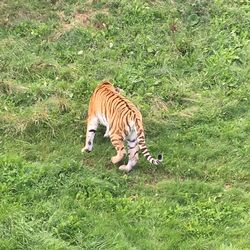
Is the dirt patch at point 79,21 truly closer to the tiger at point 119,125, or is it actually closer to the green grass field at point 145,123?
the green grass field at point 145,123

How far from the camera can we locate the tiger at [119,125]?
7547mm

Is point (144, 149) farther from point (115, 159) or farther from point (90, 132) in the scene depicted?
point (90, 132)

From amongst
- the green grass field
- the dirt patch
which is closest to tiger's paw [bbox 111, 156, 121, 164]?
the green grass field

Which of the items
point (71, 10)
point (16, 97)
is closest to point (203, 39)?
point (71, 10)

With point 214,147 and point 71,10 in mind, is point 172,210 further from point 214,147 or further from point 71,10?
point 71,10

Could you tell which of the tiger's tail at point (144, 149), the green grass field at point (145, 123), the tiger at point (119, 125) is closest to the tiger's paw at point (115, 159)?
the tiger at point (119, 125)

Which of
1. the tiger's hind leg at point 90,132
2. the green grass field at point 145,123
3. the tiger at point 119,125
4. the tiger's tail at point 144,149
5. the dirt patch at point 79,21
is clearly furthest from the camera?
Result: the dirt patch at point 79,21

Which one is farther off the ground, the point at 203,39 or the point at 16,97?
the point at 203,39

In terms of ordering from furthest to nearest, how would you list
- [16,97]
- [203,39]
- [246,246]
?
[203,39], [16,97], [246,246]

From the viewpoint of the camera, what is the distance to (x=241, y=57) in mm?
10023

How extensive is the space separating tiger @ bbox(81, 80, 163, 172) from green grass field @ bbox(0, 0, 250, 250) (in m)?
0.19

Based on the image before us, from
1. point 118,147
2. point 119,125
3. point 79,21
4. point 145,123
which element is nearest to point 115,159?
point 118,147

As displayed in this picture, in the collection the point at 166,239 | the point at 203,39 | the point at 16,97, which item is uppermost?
the point at 203,39

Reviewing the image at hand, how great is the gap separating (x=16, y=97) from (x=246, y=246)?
13.9 ft
